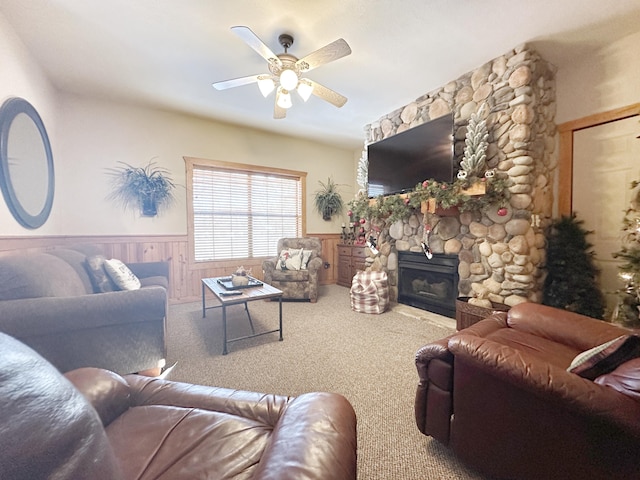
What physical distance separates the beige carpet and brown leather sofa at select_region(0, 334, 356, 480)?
70 centimetres

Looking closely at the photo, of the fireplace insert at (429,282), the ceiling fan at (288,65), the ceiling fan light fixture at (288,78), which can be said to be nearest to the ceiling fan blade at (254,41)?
the ceiling fan at (288,65)

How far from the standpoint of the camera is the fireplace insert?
3.24m

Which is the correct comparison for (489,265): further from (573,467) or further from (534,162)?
(573,467)

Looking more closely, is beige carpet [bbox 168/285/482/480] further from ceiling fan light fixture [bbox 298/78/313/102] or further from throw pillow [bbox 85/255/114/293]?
ceiling fan light fixture [bbox 298/78/313/102]

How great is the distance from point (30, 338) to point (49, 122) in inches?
110

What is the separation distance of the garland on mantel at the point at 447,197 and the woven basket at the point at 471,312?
1014 mm

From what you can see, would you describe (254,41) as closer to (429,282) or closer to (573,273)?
(429,282)

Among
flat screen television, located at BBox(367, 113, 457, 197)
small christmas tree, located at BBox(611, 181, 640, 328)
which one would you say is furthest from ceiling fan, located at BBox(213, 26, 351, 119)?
small christmas tree, located at BBox(611, 181, 640, 328)

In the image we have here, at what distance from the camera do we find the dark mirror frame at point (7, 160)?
201cm

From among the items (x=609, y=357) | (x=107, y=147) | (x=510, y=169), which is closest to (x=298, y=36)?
(x=510, y=169)

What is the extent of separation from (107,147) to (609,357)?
5.03m

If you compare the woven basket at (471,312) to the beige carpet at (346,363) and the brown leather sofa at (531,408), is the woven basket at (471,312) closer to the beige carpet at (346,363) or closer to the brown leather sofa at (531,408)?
Answer: the beige carpet at (346,363)

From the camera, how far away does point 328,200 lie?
5227mm

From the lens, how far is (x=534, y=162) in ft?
8.40
